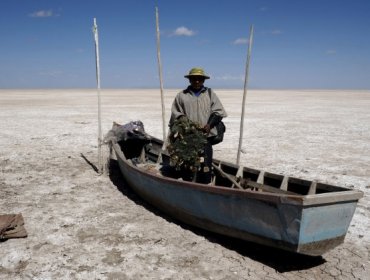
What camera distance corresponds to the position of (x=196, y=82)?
687cm

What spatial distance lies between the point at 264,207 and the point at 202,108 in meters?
2.67

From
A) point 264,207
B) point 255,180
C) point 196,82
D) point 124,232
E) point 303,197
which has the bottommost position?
point 124,232

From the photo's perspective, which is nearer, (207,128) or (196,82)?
(207,128)

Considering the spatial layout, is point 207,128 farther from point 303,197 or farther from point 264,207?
point 303,197

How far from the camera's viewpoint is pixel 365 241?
19.6 ft

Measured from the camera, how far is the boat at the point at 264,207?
4.53 meters

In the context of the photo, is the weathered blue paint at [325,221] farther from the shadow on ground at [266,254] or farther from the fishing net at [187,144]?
the fishing net at [187,144]

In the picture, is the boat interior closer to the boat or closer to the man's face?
the boat

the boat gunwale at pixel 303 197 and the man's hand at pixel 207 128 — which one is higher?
the man's hand at pixel 207 128

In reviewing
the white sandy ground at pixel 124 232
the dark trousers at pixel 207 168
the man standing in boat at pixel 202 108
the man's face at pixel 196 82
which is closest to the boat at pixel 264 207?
the dark trousers at pixel 207 168

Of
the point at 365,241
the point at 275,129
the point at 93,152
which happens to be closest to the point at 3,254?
the point at 365,241

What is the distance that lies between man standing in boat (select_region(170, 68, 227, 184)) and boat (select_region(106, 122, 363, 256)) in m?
0.55

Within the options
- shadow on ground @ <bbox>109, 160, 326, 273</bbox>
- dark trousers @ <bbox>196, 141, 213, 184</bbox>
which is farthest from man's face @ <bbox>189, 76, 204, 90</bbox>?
shadow on ground @ <bbox>109, 160, 326, 273</bbox>

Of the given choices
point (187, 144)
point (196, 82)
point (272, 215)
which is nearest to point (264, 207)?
point (272, 215)
